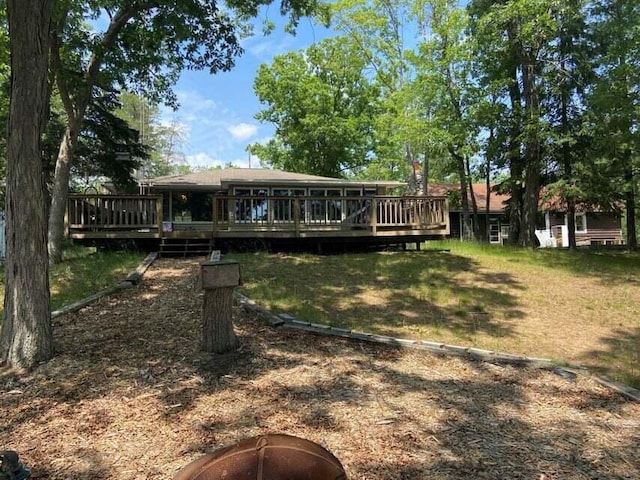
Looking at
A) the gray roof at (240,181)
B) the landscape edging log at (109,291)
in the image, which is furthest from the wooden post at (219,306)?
the gray roof at (240,181)

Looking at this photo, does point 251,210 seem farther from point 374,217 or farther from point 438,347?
point 438,347

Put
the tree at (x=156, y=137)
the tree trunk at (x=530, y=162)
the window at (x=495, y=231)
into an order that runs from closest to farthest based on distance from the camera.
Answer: the tree trunk at (x=530, y=162) < the window at (x=495, y=231) < the tree at (x=156, y=137)

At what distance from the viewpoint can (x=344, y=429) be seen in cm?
301

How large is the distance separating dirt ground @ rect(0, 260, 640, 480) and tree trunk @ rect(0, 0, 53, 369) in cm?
32

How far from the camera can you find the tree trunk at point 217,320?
14.0 feet

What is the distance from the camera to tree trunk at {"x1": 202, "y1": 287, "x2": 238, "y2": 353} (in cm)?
426

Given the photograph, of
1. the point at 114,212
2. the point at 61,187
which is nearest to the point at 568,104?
the point at 114,212

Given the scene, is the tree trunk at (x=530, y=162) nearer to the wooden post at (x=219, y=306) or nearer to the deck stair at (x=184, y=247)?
the deck stair at (x=184, y=247)

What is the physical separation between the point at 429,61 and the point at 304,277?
1609cm

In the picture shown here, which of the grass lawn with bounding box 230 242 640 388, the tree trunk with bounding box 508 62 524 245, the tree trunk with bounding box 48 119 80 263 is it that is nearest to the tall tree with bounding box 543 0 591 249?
the tree trunk with bounding box 508 62 524 245

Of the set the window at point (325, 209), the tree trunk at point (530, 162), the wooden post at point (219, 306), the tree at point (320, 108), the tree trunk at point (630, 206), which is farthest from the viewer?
the tree at point (320, 108)

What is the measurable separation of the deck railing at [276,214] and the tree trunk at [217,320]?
7.90 meters

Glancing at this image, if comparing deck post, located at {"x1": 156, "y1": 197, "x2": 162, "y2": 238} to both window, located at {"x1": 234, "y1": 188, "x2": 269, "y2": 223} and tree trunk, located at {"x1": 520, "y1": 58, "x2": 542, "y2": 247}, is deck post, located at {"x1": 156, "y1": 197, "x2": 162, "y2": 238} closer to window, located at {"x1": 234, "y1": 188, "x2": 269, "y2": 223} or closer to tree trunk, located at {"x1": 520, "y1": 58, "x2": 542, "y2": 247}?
window, located at {"x1": 234, "y1": 188, "x2": 269, "y2": 223}

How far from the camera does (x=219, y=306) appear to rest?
14.1 ft
